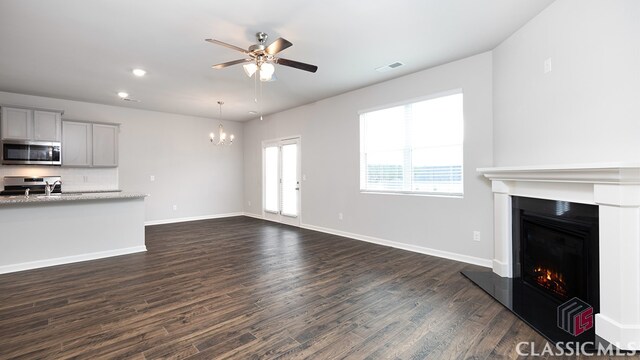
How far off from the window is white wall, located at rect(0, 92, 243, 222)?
4689mm

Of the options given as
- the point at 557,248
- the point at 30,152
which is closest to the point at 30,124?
the point at 30,152

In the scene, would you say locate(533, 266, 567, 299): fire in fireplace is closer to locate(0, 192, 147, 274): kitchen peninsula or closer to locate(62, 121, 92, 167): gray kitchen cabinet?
locate(0, 192, 147, 274): kitchen peninsula

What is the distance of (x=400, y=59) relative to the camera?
4.00 metres

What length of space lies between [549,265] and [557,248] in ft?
0.71

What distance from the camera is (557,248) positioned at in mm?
2660

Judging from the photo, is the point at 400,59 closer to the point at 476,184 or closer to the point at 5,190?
the point at 476,184

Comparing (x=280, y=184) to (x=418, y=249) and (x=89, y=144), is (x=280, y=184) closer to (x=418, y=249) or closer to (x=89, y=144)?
(x=418, y=249)

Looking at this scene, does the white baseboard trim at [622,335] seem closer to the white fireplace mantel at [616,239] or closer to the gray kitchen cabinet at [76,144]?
the white fireplace mantel at [616,239]

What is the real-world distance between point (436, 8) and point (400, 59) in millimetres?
1197

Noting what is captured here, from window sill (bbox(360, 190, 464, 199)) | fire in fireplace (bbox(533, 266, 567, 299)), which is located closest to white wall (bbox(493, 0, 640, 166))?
window sill (bbox(360, 190, 464, 199))

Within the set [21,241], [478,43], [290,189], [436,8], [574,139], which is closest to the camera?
[574,139]

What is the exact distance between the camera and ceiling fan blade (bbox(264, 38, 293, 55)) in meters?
2.68

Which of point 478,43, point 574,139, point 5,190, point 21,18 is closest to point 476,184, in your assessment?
point 574,139

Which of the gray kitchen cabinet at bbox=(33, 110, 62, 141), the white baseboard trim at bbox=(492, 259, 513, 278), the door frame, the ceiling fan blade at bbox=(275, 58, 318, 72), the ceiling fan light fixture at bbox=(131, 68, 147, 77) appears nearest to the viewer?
the ceiling fan blade at bbox=(275, 58, 318, 72)
